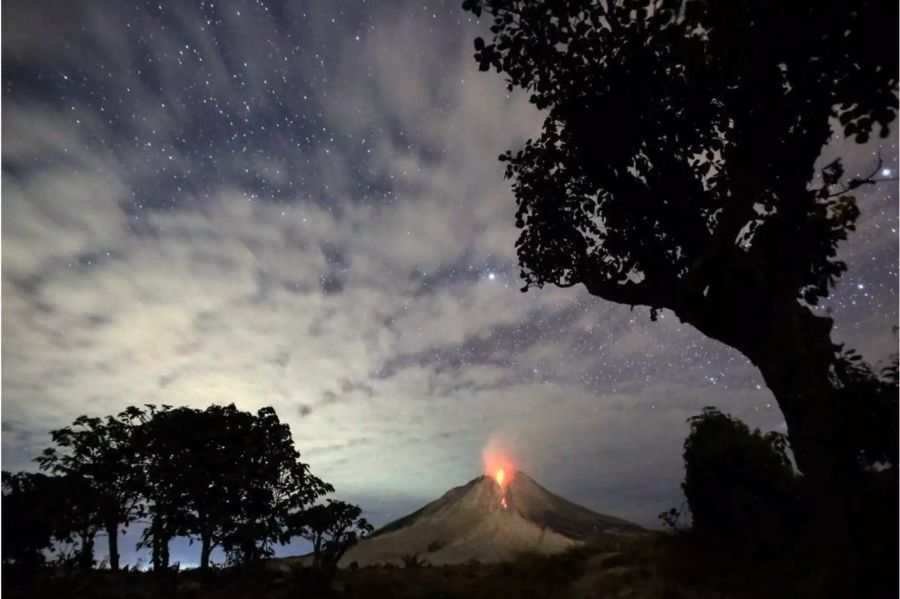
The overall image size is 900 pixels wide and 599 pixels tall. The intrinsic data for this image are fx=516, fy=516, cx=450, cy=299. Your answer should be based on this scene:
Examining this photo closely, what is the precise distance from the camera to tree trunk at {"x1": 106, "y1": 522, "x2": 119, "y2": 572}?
25.0 m

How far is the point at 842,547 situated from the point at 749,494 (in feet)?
30.8

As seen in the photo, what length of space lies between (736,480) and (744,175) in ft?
42.2

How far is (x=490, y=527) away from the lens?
171 ft

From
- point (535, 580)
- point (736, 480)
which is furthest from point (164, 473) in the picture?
point (736, 480)

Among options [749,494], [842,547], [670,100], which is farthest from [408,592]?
[670,100]

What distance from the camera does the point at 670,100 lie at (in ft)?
38.4

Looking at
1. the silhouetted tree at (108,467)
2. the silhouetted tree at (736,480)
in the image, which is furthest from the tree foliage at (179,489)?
the silhouetted tree at (736,480)

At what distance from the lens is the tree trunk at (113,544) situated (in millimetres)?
25009

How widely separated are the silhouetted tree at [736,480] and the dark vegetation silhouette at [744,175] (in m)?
6.59

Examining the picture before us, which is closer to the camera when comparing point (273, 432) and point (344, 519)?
point (344, 519)

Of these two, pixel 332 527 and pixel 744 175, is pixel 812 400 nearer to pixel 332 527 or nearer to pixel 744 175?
pixel 744 175

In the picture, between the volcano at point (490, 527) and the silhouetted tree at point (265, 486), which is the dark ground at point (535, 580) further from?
the volcano at point (490, 527)

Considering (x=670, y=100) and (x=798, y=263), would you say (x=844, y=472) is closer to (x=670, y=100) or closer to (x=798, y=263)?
(x=798, y=263)

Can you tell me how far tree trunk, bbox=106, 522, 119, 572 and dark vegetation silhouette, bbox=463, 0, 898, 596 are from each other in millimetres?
25405
